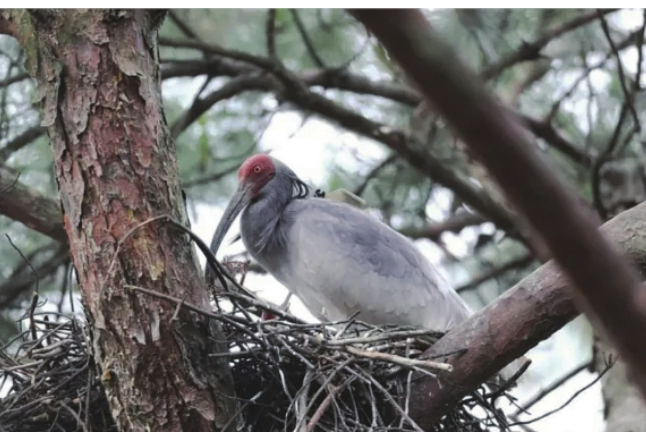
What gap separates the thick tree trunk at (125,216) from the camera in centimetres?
240

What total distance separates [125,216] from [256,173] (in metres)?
1.82

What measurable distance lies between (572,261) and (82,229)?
1.90 metres

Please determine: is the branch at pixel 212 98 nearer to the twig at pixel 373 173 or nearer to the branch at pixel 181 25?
the branch at pixel 181 25

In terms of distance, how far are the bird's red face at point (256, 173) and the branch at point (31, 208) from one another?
2.97ft

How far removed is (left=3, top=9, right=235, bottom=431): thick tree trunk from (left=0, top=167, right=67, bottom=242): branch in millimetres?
1321

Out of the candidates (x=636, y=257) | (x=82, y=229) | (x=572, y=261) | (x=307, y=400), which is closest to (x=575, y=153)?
(x=636, y=257)

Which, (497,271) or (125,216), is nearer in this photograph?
(125,216)

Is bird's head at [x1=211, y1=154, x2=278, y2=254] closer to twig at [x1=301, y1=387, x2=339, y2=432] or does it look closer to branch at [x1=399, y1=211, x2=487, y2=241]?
branch at [x1=399, y1=211, x2=487, y2=241]

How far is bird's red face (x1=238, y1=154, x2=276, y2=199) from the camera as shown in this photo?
4230 mm

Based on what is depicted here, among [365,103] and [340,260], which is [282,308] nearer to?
[340,260]

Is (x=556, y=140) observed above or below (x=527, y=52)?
below

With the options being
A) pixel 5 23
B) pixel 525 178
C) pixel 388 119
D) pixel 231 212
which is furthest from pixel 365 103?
pixel 525 178

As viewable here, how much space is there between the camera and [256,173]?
4250 millimetres

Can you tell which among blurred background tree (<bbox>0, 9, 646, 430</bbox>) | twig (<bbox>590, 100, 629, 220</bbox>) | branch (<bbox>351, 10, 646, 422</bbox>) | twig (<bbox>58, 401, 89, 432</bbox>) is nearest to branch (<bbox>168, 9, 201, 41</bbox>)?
blurred background tree (<bbox>0, 9, 646, 430</bbox>)
